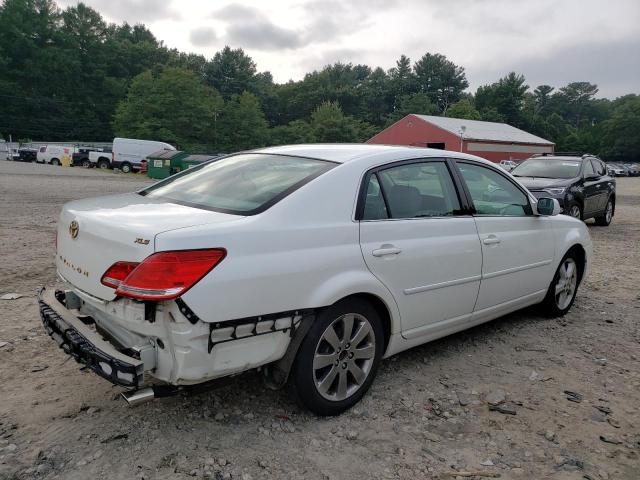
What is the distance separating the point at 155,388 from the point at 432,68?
10811 cm

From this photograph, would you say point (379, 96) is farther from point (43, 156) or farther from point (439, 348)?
point (439, 348)

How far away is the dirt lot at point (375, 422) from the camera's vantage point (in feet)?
8.57

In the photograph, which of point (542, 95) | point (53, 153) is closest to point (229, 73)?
point (53, 153)

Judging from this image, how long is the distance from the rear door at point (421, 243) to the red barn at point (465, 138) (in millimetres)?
45104

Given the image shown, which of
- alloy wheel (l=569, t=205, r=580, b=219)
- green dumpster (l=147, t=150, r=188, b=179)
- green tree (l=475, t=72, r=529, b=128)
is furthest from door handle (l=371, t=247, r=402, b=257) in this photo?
green tree (l=475, t=72, r=529, b=128)

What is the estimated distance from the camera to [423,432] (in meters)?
2.98

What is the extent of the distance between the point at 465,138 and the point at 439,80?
59.1m

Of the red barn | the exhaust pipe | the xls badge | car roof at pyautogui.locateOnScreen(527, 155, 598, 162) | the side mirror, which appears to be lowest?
the exhaust pipe

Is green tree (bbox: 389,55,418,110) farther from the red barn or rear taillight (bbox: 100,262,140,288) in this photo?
rear taillight (bbox: 100,262,140,288)

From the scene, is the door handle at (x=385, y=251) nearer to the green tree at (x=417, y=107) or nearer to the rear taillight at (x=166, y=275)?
the rear taillight at (x=166, y=275)

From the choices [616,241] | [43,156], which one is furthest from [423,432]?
[43,156]

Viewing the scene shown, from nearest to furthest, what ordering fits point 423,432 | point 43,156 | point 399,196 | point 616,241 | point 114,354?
point 114,354
point 423,432
point 399,196
point 616,241
point 43,156

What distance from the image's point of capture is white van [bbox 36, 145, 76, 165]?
128ft

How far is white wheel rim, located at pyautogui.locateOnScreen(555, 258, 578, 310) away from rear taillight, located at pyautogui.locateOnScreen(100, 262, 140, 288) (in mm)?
4019
